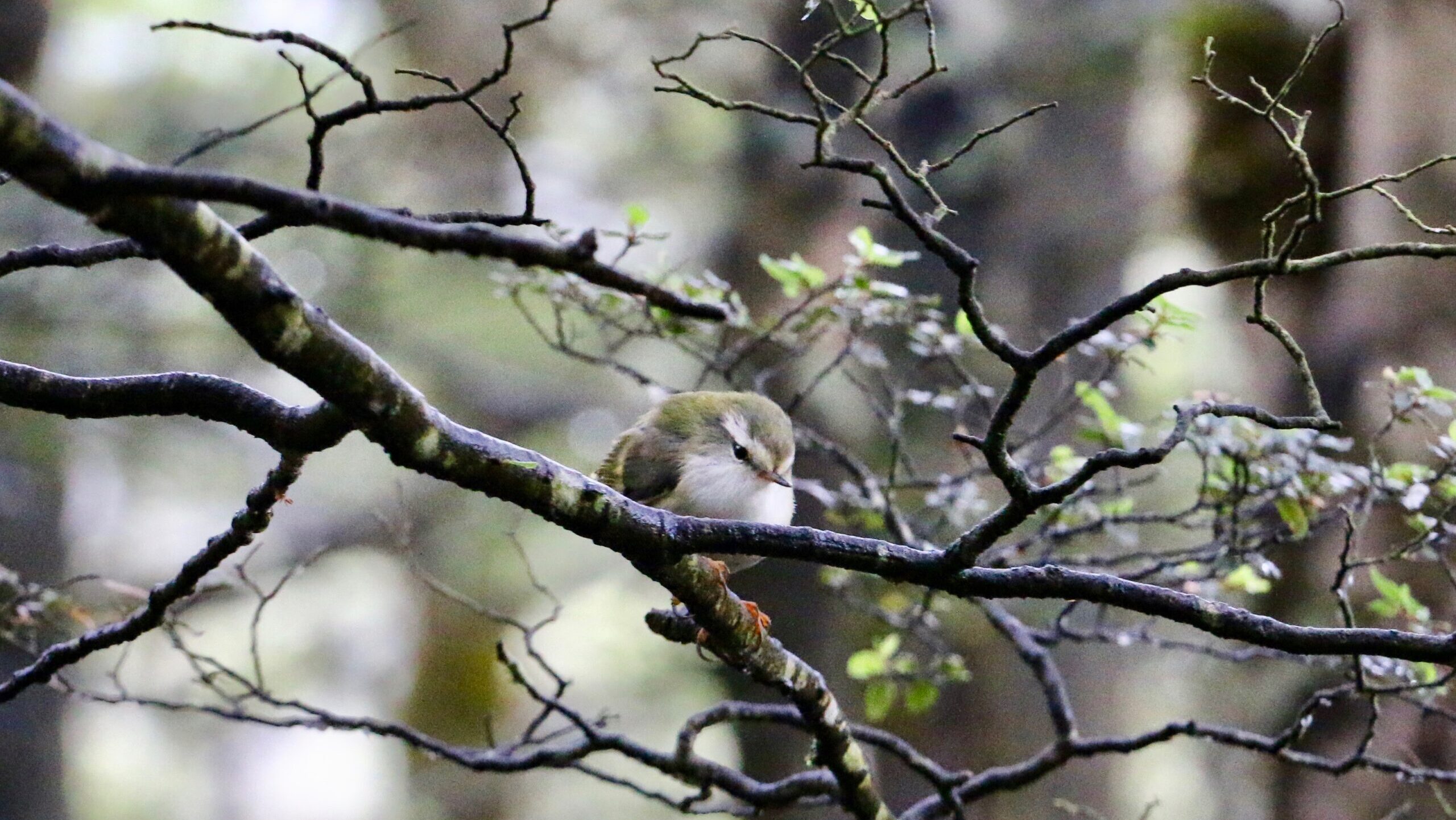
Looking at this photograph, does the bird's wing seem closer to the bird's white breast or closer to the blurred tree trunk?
the bird's white breast

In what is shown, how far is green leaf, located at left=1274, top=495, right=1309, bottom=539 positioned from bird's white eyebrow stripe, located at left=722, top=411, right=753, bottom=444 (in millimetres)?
1336

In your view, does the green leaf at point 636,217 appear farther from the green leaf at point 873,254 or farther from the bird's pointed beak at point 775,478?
the bird's pointed beak at point 775,478

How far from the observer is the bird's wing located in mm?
3412

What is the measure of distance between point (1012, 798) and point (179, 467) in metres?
6.39

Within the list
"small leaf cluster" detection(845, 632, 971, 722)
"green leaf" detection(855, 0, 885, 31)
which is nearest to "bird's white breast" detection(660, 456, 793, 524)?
"small leaf cluster" detection(845, 632, 971, 722)

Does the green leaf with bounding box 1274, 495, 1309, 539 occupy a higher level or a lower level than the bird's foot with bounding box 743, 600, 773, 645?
higher

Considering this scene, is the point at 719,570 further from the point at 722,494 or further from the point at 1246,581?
the point at 1246,581

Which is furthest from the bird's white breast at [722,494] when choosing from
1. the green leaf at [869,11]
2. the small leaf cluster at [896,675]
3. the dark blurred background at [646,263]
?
the dark blurred background at [646,263]

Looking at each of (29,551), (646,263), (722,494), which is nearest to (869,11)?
Result: (722,494)

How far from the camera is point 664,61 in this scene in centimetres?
211

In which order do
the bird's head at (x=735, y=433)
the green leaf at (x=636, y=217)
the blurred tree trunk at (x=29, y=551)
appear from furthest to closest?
1. the blurred tree trunk at (x=29, y=551)
2. the bird's head at (x=735, y=433)
3. the green leaf at (x=636, y=217)

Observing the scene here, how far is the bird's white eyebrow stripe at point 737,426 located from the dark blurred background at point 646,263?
1.92m

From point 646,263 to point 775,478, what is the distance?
16.9 ft

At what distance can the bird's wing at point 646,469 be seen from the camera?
11.2 feet
